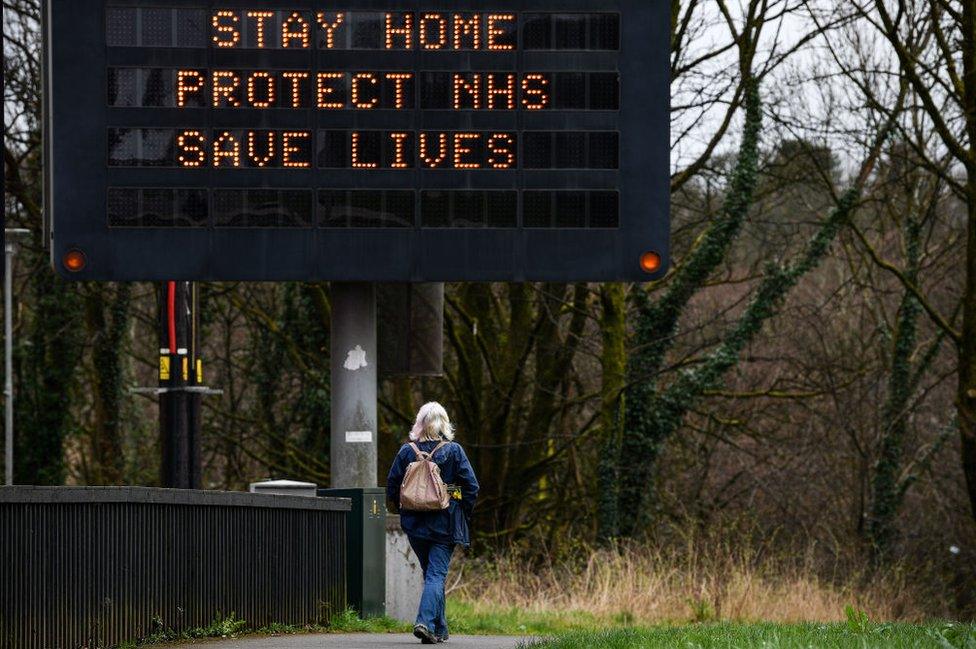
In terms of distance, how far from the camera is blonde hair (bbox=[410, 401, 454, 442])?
1142 centimetres

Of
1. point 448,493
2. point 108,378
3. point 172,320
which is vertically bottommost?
point 448,493

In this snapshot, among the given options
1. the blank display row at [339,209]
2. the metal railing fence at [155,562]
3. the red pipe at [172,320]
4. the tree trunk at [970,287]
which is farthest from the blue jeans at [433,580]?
the tree trunk at [970,287]

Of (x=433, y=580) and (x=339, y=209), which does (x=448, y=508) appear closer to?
(x=433, y=580)

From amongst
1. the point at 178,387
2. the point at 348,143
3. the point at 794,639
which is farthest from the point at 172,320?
the point at 794,639

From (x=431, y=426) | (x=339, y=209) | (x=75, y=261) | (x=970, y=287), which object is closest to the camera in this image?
(x=431, y=426)

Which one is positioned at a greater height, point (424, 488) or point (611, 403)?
point (611, 403)

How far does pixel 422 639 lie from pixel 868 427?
23.1 metres

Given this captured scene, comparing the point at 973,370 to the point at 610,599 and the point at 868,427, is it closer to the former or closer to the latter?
the point at 610,599

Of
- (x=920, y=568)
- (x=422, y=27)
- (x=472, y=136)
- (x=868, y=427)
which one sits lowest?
(x=920, y=568)

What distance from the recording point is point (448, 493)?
37.5 ft

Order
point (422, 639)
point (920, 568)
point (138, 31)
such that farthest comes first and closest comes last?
point (920, 568) < point (138, 31) < point (422, 639)

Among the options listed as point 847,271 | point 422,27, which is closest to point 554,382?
point 847,271

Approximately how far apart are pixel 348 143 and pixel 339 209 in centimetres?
57

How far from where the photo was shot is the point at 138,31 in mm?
15031
